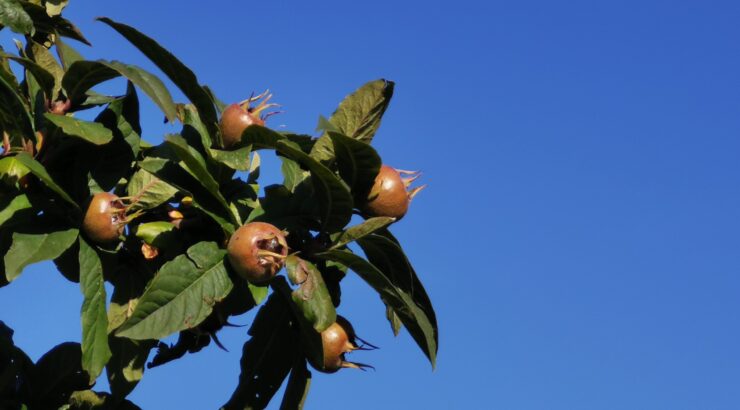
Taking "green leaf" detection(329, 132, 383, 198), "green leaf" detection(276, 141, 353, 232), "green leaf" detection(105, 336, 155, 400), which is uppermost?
"green leaf" detection(329, 132, 383, 198)

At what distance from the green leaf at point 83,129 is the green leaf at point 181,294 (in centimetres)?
29

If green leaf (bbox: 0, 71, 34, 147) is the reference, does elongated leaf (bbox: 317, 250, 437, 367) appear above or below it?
below

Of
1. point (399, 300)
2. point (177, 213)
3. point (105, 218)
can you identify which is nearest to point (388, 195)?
point (399, 300)

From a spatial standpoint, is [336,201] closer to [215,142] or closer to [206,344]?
[215,142]

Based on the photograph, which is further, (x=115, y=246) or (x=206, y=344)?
(x=206, y=344)

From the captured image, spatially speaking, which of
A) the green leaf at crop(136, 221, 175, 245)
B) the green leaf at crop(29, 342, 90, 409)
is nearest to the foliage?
the green leaf at crop(136, 221, 175, 245)

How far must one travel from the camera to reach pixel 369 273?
1931 mm

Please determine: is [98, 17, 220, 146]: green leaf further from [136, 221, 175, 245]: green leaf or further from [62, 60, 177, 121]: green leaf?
[136, 221, 175, 245]: green leaf

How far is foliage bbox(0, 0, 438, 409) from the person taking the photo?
1.87 m

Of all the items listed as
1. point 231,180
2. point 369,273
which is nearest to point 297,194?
point 231,180

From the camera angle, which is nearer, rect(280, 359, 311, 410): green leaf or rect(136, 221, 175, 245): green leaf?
rect(136, 221, 175, 245): green leaf

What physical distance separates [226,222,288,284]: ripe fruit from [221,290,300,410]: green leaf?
0.27 m

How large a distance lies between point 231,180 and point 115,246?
293 millimetres

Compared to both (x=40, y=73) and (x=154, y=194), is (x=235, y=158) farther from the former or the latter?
(x=40, y=73)
